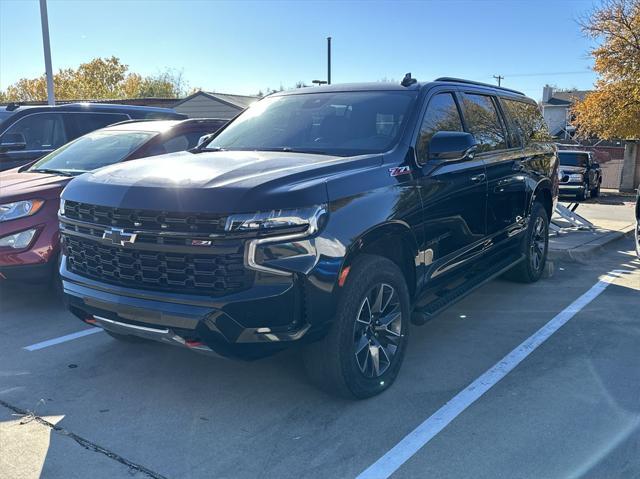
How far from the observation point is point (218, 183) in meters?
3.23

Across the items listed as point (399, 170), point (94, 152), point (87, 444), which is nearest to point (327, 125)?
point (399, 170)

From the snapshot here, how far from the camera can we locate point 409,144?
161 inches

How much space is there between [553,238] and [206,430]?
24.2 ft

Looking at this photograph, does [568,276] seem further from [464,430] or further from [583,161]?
[583,161]

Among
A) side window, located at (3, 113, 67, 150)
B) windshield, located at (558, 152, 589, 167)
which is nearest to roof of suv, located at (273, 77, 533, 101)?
side window, located at (3, 113, 67, 150)

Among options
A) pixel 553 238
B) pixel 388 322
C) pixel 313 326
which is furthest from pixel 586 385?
pixel 553 238

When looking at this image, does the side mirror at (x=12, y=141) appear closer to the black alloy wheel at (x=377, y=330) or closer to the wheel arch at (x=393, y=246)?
the wheel arch at (x=393, y=246)

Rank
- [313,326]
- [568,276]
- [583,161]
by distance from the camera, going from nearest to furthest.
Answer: [313,326] → [568,276] → [583,161]

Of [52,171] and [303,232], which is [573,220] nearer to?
[52,171]

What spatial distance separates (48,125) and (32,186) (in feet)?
11.2

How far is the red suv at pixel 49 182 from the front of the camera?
521 cm

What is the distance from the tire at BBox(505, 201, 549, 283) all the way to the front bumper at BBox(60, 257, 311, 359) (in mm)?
3798

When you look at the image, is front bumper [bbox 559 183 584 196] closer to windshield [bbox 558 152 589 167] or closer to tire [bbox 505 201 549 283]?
windshield [bbox 558 152 589 167]

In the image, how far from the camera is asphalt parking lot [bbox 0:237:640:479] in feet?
10.2
